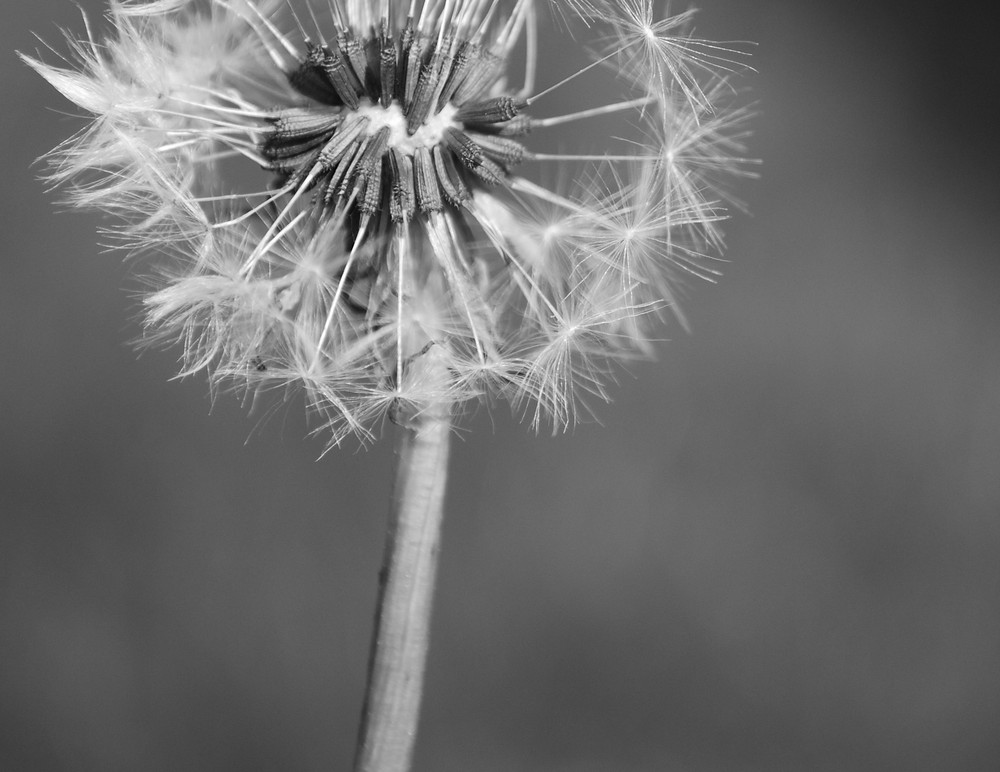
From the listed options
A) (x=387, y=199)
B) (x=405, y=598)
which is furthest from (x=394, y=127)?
(x=405, y=598)

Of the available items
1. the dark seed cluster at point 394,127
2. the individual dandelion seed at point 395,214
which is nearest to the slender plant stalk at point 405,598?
the individual dandelion seed at point 395,214

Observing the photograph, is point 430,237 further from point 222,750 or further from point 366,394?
point 222,750

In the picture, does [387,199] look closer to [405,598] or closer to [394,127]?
[394,127]

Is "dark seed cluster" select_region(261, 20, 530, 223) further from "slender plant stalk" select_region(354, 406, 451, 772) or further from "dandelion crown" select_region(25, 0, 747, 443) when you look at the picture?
"slender plant stalk" select_region(354, 406, 451, 772)

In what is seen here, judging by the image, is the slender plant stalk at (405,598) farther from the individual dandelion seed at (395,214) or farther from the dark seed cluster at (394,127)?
the dark seed cluster at (394,127)

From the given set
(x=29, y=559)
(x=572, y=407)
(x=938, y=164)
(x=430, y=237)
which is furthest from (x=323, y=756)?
(x=938, y=164)
